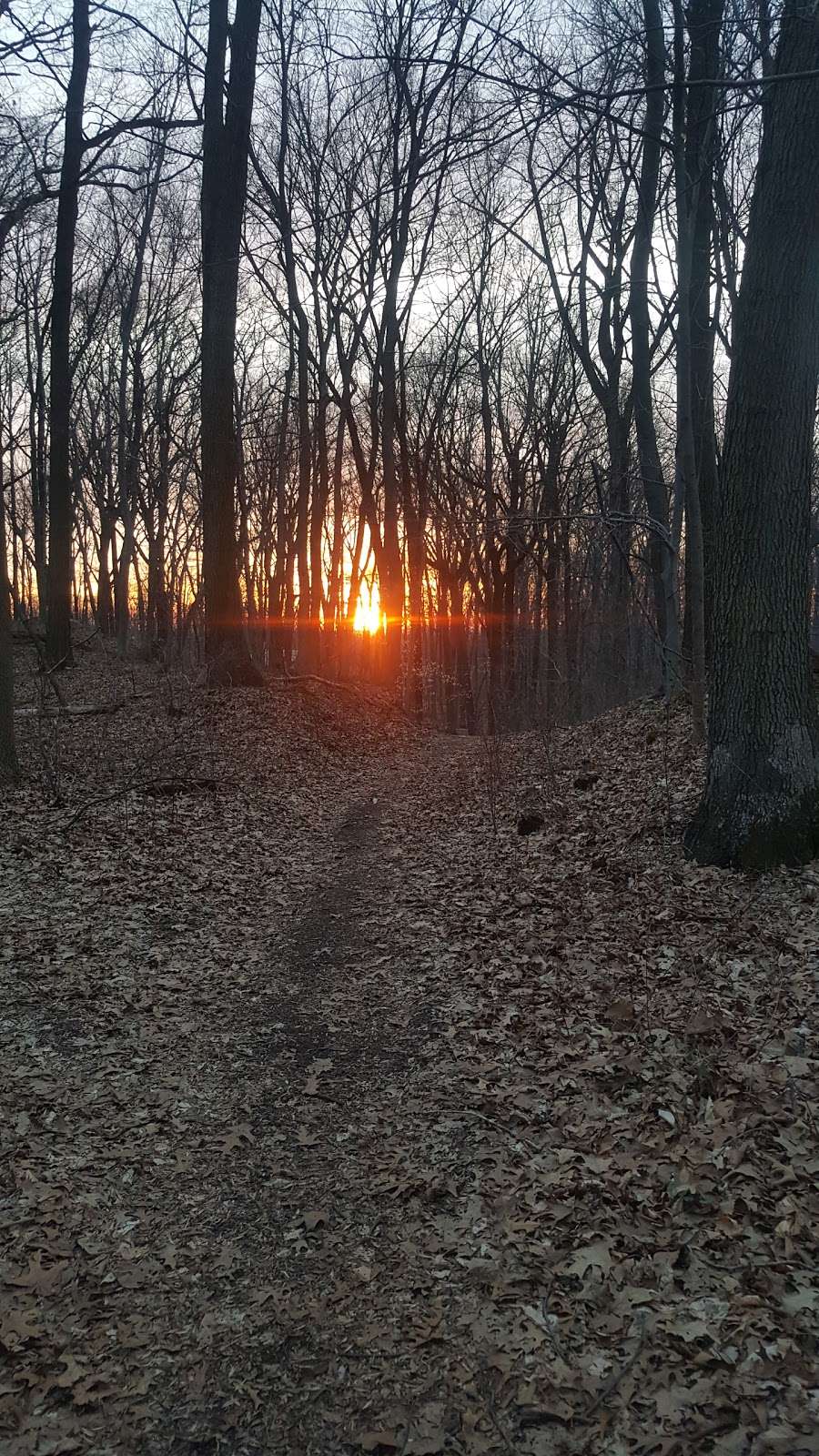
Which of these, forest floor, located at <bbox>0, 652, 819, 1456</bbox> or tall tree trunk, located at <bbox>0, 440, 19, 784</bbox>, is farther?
tall tree trunk, located at <bbox>0, 440, 19, 784</bbox>

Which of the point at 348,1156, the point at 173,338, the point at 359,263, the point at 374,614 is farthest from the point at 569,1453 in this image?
the point at 374,614

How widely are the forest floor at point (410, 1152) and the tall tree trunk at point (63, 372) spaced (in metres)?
10.3

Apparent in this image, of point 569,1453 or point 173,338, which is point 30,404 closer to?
point 173,338

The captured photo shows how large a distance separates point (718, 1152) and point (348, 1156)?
1737mm

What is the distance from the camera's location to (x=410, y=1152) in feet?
13.3

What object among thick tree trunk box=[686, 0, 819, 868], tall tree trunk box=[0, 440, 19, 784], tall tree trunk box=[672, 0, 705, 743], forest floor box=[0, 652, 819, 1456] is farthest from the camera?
tall tree trunk box=[0, 440, 19, 784]

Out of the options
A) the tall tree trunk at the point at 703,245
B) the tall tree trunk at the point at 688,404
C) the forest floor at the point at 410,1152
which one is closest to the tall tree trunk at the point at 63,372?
the forest floor at the point at 410,1152

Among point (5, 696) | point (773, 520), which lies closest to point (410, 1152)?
point (773, 520)

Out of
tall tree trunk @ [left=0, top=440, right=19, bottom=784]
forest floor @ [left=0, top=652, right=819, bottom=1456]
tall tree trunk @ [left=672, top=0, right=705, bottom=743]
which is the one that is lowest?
forest floor @ [left=0, top=652, right=819, bottom=1456]

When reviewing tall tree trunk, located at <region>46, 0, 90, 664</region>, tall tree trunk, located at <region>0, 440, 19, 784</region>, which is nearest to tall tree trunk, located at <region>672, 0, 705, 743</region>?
tall tree trunk, located at <region>0, 440, 19, 784</region>

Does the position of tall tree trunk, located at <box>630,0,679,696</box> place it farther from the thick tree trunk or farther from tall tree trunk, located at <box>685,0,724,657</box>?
the thick tree trunk

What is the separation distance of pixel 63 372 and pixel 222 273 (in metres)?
→ 4.93

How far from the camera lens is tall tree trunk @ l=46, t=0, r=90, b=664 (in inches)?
600

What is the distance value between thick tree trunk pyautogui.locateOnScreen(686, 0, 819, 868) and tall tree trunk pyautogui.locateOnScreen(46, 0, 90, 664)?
1270cm
